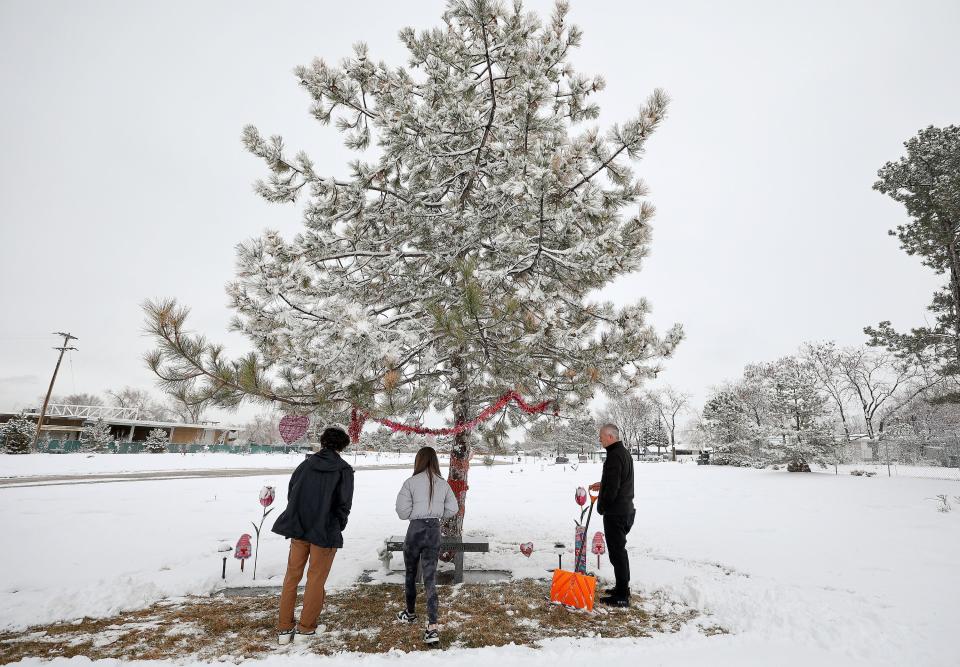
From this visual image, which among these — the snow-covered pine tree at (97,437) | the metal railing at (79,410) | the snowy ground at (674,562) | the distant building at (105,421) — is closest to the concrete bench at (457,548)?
the snowy ground at (674,562)

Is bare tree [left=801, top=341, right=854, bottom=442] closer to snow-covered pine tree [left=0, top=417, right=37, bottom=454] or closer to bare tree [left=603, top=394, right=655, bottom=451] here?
bare tree [left=603, top=394, right=655, bottom=451]

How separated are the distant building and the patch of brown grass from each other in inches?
1630

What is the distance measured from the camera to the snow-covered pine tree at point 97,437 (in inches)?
1166

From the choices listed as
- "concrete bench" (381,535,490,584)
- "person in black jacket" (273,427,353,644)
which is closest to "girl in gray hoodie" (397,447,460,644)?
"person in black jacket" (273,427,353,644)

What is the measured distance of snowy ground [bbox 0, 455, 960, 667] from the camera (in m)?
3.62

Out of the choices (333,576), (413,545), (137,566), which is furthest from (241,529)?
(413,545)

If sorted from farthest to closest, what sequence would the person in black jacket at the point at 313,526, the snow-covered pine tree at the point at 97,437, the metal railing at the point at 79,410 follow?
the metal railing at the point at 79,410 → the snow-covered pine tree at the point at 97,437 → the person in black jacket at the point at 313,526

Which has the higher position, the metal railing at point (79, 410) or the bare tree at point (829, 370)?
the bare tree at point (829, 370)

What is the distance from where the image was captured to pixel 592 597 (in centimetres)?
442

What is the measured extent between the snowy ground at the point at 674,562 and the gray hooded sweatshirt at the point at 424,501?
1089mm

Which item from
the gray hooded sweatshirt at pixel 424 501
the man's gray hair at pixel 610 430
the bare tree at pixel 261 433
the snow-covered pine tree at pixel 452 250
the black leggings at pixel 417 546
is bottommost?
the bare tree at pixel 261 433

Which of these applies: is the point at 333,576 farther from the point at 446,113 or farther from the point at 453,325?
the point at 446,113

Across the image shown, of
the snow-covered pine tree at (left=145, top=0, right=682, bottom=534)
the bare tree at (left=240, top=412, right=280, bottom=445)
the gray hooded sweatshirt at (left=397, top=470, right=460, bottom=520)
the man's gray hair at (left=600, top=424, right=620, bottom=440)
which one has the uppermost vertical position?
the snow-covered pine tree at (left=145, top=0, right=682, bottom=534)

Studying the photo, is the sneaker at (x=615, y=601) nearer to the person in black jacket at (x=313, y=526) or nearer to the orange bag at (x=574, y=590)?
the orange bag at (x=574, y=590)
